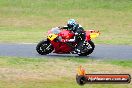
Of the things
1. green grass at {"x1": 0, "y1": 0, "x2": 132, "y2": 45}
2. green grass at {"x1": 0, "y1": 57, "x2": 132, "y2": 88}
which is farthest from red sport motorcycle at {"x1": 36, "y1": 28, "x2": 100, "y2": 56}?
green grass at {"x1": 0, "y1": 0, "x2": 132, "y2": 45}

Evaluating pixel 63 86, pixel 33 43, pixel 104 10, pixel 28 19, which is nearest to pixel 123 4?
pixel 104 10

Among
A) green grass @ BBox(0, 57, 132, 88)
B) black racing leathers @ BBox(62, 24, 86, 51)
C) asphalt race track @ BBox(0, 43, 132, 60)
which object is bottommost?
asphalt race track @ BBox(0, 43, 132, 60)

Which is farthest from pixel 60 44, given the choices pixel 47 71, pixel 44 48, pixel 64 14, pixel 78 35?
pixel 64 14

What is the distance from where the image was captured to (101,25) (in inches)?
1559

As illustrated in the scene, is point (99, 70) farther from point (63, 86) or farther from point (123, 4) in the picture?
point (123, 4)

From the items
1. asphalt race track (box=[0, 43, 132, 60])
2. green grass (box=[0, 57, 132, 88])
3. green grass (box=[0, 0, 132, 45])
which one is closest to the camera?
green grass (box=[0, 57, 132, 88])

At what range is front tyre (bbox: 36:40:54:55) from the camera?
63.6 ft

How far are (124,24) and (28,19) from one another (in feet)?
25.4

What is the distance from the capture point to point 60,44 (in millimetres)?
19531

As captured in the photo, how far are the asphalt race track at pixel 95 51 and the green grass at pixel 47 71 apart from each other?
1.56 meters

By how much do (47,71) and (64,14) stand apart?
3016 centimetres

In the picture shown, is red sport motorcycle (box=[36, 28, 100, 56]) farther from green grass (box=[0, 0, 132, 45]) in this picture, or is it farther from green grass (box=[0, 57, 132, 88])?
green grass (box=[0, 0, 132, 45])

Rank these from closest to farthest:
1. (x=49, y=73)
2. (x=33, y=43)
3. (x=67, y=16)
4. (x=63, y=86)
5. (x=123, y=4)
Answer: (x=63, y=86) → (x=49, y=73) → (x=33, y=43) → (x=67, y=16) → (x=123, y=4)

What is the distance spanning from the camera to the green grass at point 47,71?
12.5m
